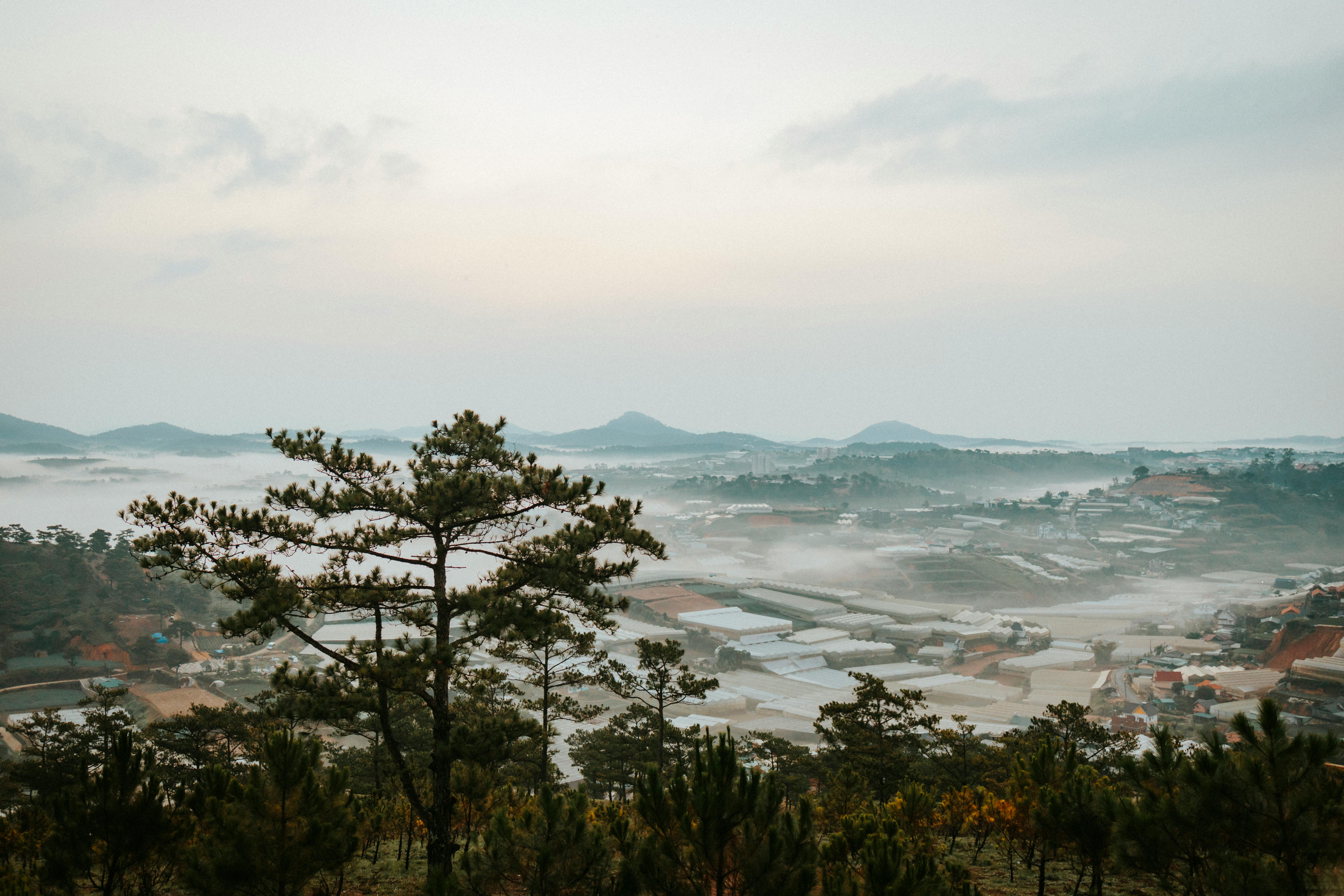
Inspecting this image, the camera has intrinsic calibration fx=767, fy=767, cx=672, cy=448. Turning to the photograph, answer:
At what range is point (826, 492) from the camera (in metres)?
186

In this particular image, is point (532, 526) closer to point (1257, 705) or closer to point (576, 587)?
point (576, 587)

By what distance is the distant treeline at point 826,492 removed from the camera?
181 meters

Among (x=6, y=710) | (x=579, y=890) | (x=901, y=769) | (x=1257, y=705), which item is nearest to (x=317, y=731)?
(x=6, y=710)

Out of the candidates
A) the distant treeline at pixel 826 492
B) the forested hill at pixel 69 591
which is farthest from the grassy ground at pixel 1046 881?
the distant treeline at pixel 826 492

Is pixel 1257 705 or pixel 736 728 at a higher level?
pixel 1257 705

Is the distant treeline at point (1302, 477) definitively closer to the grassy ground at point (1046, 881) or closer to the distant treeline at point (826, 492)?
the distant treeline at point (826, 492)

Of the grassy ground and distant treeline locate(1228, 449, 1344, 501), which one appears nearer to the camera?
the grassy ground

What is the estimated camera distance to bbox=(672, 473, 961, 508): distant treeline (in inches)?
7116

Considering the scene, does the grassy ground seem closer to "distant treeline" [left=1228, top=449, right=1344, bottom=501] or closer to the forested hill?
the forested hill

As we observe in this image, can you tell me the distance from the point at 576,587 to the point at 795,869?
4518 mm

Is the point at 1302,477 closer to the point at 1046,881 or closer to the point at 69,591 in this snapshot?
the point at 1046,881

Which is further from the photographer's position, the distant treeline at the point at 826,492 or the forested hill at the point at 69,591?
the distant treeline at the point at 826,492

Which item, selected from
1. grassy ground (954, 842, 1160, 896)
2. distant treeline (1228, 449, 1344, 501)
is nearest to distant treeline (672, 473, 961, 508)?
distant treeline (1228, 449, 1344, 501)

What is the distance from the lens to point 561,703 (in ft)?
56.0
